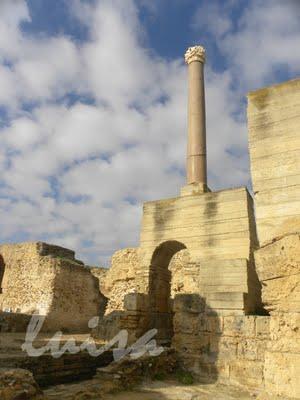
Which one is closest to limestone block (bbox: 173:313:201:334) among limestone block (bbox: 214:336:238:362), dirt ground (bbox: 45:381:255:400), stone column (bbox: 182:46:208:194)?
limestone block (bbox: 214:336:238:362)

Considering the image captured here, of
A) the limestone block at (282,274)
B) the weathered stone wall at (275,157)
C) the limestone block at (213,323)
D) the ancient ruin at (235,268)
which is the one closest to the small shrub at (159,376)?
the ancient ruin at (235,268)

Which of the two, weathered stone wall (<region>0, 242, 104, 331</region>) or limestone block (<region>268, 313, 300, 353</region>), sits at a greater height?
weathered stone wall (<region>0, 242, 104, 331</region>)

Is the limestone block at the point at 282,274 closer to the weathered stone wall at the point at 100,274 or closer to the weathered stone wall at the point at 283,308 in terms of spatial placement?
the weathered stone wall at the point at 283,308

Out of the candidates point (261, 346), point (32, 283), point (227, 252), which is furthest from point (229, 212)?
point (32, 283)

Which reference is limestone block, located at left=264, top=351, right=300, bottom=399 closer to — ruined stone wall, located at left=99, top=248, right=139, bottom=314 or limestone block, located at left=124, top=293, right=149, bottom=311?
limestone block, located at left=124, top=293, right=149, bottom=311

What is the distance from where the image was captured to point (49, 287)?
1722cm

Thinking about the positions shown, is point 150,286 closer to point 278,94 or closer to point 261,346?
point 261,346

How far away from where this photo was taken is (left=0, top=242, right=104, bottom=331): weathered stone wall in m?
17.2

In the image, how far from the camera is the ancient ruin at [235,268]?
4.92 m

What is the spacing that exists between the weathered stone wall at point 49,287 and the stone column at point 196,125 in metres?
8.46

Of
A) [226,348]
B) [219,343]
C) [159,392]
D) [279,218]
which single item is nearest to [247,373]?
[226,348]

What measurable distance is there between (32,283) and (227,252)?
38.8 feet

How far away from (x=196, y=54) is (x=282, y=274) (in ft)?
42.9

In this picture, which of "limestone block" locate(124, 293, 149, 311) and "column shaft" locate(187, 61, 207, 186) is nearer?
"limestone block" locate(124, 293, 149, 311)
